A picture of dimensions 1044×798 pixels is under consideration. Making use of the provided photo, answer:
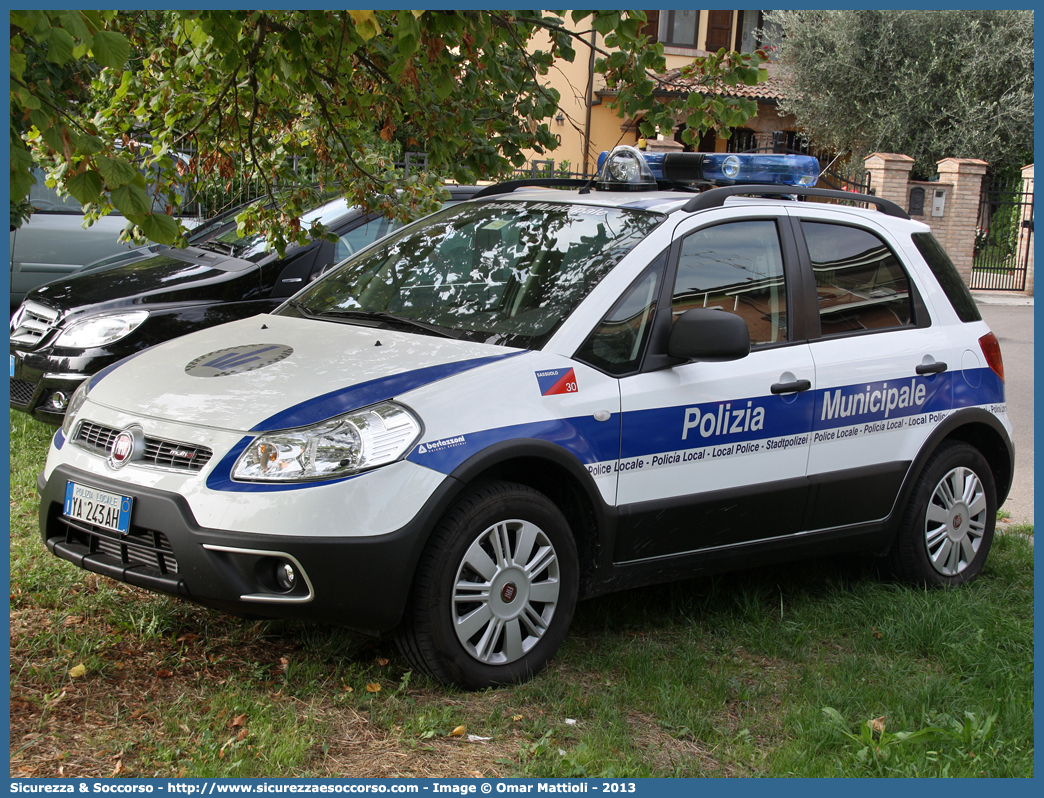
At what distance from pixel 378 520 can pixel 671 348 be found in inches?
52.0

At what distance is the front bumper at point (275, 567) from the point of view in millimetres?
3342

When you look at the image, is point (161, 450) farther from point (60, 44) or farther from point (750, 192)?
point (750, 192)

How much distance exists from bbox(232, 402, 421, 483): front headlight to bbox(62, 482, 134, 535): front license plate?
0.44 m

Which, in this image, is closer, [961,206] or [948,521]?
[948,521]

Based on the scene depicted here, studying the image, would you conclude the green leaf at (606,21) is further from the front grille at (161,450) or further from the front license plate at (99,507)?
the front license plate at (99,507)

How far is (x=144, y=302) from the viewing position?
6582 millimetres

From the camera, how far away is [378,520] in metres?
3.37

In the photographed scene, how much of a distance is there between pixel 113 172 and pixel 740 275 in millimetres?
2510

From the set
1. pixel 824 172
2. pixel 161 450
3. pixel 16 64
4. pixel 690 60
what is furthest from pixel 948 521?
pixel 690 60

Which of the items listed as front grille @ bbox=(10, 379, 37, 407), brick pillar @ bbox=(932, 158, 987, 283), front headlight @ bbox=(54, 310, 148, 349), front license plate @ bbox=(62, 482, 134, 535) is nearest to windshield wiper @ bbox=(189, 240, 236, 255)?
front headlight @ bbox=(54, 310, 148, 349)

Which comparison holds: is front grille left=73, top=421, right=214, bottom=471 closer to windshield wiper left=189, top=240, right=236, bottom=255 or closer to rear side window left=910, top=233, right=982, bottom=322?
rear side window left=910, top=233, right=982, bottom=322

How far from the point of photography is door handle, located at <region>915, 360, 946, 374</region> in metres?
4.83

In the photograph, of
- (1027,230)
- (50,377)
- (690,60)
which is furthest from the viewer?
(690,60)

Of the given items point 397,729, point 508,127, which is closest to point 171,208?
point 508,127
